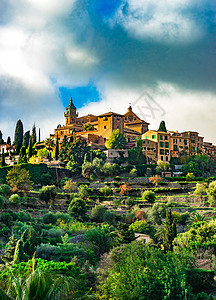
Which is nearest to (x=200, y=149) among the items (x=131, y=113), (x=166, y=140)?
(x=166, y=140)

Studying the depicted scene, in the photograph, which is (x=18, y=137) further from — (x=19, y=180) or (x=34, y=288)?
(x=34, y=288)

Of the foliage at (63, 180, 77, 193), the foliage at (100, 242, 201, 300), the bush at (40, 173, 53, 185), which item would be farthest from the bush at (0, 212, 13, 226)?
the bush at (40, 173, 53, 185)

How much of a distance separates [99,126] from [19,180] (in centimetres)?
2988

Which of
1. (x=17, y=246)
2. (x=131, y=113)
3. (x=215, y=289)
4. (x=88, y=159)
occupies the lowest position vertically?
(x=215, y=289)

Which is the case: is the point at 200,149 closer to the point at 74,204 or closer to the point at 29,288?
the point at 74,204

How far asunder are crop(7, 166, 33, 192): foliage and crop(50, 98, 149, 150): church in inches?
854

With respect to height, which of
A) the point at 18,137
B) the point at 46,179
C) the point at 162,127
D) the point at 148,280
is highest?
the point at 162,127

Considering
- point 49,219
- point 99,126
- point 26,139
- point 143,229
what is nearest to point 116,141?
point 99,126

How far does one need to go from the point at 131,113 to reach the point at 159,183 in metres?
32.8

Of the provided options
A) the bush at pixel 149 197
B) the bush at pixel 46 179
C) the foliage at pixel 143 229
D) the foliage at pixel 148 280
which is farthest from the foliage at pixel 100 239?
the bush at pixel 46 179

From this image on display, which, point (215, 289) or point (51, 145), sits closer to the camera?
point (215, 289)

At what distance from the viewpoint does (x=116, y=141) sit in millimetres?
64688

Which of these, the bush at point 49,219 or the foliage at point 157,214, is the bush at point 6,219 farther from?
the foliage at point 157,214

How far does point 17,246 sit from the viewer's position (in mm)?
21406
